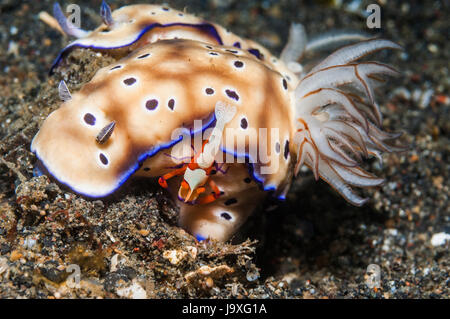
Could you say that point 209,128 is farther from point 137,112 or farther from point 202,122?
point 137,112

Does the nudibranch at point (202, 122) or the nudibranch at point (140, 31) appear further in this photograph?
the nudibranch at point (140, 31)

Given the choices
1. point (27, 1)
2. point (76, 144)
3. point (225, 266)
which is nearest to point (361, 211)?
point (225, 266)

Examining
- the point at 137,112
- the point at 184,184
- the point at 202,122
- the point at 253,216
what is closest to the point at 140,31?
the point at 137,112

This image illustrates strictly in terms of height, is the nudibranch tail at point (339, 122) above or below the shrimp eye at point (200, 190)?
above

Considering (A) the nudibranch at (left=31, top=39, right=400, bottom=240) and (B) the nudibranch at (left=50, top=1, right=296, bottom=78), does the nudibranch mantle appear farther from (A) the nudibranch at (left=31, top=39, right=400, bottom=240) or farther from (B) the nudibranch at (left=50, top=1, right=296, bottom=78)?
(B) the nudibranch at (left=50, top=1, right=296, bottom=78)

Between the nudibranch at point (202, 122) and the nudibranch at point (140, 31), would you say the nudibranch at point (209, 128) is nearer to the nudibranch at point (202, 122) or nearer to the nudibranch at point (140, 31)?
the nudibranch at point (202, 122)

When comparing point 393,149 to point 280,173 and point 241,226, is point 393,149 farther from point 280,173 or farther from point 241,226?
point 241,226

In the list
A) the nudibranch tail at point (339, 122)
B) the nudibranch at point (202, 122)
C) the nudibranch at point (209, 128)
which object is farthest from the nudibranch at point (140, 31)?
the nudibranch tail at point (339, 122)
